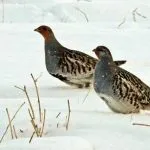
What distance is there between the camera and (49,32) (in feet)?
23.4

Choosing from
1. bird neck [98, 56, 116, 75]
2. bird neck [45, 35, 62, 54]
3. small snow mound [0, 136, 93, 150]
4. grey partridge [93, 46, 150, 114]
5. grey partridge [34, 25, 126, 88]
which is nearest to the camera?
small snow mound [0, 136, 93, 150]

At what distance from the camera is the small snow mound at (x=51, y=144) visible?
3464mm

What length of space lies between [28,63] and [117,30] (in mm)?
2206

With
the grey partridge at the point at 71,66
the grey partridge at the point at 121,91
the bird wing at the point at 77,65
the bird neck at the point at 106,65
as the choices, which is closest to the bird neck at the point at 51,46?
the grey partridge at the point at 71,66

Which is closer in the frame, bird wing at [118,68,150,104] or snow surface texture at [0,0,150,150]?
snow surface texture at [0,0,150,150]

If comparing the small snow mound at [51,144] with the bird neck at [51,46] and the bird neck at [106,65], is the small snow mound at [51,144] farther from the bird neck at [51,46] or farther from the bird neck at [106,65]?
the bird neck at [51,46]

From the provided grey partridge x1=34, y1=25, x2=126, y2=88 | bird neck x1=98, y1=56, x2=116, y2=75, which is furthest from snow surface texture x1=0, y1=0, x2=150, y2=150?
bird neck x1=98, y1=56, x2=116, y2=75

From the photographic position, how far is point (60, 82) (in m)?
7.09

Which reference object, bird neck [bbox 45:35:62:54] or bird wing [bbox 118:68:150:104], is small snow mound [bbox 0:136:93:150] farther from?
bird neck [bbox 45:35:62:54]

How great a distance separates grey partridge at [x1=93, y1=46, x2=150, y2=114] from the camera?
504 centimetres

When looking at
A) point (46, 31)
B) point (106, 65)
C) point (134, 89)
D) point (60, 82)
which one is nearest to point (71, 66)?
point (60, 82)

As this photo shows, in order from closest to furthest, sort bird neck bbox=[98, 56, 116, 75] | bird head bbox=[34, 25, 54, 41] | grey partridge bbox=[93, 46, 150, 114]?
grey partridge bbox=[93, 46, 150, 114] < bird neck bbox=[98, 56, 116, 75] < bird head bbox=[34, 25, 54, 41]

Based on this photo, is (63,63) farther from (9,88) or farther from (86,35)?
(86,35)

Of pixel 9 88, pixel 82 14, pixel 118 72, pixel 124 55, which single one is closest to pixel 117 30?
pixel 124 55
